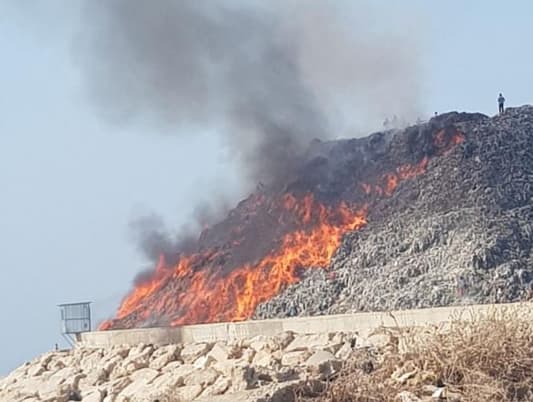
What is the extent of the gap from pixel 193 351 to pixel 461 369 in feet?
33.9

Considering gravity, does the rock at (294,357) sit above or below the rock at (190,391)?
above

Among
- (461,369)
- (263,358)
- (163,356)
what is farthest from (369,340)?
(461,369)

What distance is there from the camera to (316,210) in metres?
29.5

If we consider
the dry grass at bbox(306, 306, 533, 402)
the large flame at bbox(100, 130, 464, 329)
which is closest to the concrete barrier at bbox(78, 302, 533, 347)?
the dry grass at bbox(306, 306, 533, 402)

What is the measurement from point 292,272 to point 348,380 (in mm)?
18223

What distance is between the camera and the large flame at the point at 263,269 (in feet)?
87.2

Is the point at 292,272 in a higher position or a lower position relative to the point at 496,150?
lower

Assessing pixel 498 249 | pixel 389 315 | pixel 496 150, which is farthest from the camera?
pixel 496 150

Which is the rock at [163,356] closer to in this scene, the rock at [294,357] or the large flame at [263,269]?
the rock at [294,357]

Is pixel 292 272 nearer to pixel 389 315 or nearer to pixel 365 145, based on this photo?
pixel 365 145

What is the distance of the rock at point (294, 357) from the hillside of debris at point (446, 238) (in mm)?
6041

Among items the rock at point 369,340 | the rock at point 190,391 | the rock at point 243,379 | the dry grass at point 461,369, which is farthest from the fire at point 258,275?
the dry grass at point 461,369

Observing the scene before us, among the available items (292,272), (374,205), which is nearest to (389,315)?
(292,272)

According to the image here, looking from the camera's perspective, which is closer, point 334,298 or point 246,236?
point 334,298
